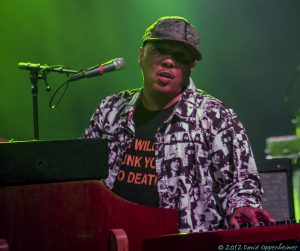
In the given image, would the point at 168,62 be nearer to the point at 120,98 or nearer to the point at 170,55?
the point at 170,55

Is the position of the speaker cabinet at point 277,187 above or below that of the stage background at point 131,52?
below

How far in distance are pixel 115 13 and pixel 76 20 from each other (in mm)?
408

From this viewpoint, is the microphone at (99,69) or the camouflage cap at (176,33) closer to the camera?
the camouflage cap at (176,33)

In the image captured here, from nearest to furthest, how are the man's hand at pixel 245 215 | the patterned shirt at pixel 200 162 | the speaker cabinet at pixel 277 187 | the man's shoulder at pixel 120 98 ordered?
the man's hand at pixel 245 215, the patterned shirt at pixel 200 162, the man's shoulder at pixel 120 98, the speaker cabinet at pixel 277 187

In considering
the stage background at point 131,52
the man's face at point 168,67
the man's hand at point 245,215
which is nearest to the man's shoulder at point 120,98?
the man's face at point 168,67

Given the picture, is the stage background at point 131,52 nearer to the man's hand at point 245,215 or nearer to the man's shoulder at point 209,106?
the man's shoulder at point 209,106

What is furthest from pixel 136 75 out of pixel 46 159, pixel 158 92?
pixel 46 159

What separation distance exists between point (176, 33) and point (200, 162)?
2.13 feet

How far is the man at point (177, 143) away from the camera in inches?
112

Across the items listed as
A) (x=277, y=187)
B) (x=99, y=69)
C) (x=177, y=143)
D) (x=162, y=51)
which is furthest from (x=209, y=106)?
Answer: (x=277, y=187)

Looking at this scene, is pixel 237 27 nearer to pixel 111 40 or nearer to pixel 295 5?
pixel 295 5

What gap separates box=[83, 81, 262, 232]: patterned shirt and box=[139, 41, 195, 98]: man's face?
0.37 ft

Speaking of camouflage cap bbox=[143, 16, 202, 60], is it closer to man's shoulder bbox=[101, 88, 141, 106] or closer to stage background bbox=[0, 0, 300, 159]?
man's shoulder bbox=[101, 88, 141, 106]

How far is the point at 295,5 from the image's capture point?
629cm
